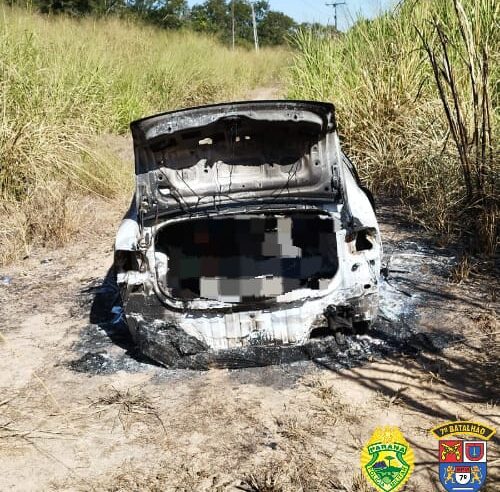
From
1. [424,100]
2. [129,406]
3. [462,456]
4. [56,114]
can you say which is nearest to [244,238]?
[129,406]

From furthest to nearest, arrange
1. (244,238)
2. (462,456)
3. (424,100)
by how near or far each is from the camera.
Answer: (424,100) < (244,238) < (462,456)

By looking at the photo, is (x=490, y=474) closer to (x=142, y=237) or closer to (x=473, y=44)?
(x=142, y=237)

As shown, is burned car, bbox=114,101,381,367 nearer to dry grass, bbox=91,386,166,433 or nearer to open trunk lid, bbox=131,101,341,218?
open trunk lid, bbox=131,101,341,218

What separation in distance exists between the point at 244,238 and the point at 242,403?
1241 millimetres

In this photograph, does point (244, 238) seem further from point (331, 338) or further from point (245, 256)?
point (331, 338)

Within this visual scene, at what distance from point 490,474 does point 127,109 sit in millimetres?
9630

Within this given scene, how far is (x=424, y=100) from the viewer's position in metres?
7.44

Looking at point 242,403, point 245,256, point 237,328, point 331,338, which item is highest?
point 245,256

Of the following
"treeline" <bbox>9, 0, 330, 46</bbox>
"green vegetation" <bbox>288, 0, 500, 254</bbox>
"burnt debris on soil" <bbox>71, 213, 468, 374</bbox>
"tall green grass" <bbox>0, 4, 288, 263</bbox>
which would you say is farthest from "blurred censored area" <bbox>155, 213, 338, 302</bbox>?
"treeline" <bbox>9, 0, 330, 46</bbox>

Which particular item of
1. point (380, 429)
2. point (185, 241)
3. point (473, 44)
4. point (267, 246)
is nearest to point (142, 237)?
point (185, 241)

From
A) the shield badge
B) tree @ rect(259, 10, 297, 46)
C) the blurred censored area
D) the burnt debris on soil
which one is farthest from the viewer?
tree @ rect(259, 10, 297, 46)

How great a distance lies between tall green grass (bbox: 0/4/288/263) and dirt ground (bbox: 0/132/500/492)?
2278mm

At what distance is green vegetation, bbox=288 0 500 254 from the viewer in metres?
5.22

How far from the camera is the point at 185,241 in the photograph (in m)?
4.28
